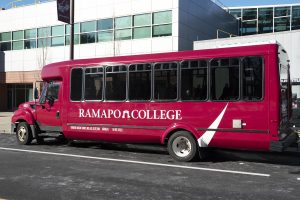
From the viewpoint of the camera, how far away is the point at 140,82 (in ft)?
37.3

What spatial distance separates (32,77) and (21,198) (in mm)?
31337

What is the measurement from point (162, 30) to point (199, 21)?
388 cm

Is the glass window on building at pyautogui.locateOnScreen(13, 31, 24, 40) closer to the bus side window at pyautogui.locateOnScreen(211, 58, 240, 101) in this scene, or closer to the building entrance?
the building entrance

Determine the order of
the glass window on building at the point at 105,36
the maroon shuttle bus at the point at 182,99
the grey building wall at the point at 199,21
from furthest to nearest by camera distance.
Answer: the glass window on building at the point at 105,36
the grey building wall at the point at 199,21
the maroon shuttle bus at the point at 182,99

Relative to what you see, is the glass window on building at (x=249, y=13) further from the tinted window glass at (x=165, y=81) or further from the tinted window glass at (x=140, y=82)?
the tinted window glass at (x=165, y=81)

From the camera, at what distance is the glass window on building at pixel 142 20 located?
96.6 feet

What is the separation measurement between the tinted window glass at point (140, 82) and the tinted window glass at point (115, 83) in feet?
0.79

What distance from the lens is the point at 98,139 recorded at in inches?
489

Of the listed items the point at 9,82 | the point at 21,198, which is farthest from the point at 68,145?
the point at 9,82

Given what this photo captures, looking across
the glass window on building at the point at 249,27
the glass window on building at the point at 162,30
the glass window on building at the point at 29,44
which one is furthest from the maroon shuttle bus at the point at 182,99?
the glass window on building at the point at 249,27

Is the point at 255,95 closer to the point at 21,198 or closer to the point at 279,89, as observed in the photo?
the point at 279,89

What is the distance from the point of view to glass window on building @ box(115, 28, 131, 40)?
30.4 m

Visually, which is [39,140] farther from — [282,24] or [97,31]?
[282,24]

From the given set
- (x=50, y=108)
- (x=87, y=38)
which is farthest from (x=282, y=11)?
(x=50, y=108)
